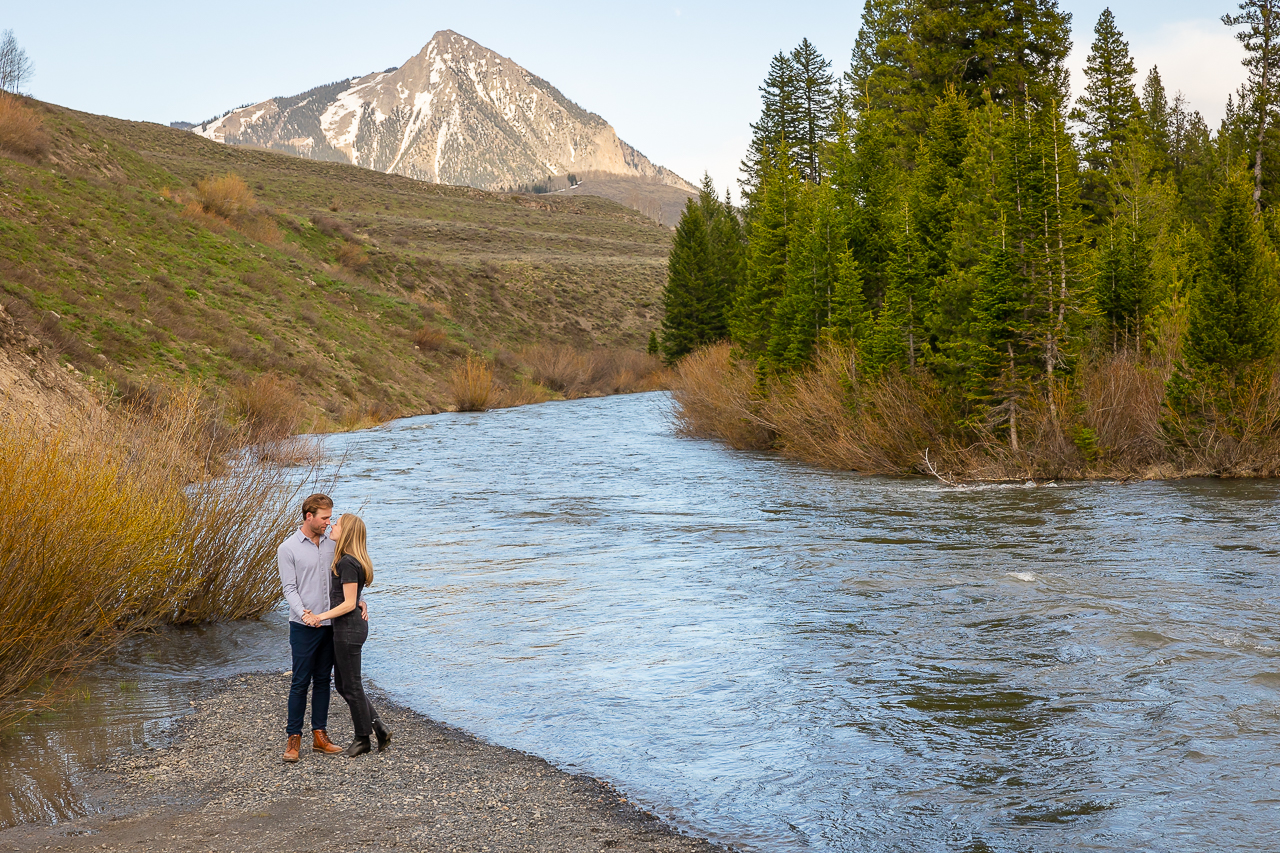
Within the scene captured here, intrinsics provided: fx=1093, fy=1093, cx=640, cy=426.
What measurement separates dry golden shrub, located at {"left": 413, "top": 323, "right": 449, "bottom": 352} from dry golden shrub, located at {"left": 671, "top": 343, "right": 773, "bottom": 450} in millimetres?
19306

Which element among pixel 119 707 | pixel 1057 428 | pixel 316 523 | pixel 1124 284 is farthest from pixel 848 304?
pixel 316 523

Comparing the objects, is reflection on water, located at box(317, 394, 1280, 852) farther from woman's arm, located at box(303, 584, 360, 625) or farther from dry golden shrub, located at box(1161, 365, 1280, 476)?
woman's arm, located at box(303, 584, 360, 625)

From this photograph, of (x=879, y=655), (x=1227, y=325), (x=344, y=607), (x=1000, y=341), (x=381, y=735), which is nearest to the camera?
(x=344, y=607)

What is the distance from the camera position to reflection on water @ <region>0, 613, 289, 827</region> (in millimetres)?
7273

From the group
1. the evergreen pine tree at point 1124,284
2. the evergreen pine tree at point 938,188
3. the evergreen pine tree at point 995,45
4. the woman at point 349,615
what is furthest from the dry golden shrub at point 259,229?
the woman at point 349,615

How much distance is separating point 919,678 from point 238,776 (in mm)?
5840

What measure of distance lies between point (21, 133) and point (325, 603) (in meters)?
48.0

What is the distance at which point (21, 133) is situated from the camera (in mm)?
46906

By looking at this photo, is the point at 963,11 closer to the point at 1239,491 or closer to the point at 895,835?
the point at 1239,491

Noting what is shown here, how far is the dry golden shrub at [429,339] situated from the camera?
57.8 m

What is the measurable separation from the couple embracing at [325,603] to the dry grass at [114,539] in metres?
2.16

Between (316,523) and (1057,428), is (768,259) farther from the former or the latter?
(316,523)

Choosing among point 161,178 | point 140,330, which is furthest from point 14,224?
point 161,178

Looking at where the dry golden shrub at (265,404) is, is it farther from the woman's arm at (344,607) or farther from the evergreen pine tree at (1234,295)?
the woman's arm at (344,607)
